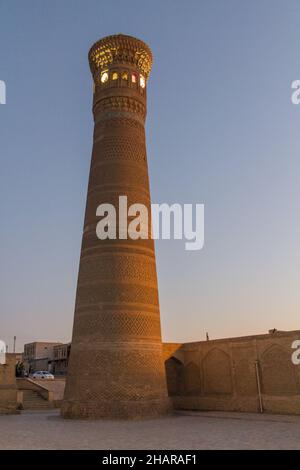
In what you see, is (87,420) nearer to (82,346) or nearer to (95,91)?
(82,346)

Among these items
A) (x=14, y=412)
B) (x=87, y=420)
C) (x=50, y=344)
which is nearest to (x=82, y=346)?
(x=87, y=420)

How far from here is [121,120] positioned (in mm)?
20297

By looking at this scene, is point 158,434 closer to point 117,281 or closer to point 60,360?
point 117,281

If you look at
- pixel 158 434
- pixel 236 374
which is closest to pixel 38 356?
pixel 236 374

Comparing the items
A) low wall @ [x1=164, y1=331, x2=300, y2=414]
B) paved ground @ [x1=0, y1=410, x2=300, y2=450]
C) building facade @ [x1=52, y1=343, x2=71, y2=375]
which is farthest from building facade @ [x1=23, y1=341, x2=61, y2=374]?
paved ground @ [x1=0, y1=410, x2=300, y2=450]

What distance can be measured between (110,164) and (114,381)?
904 centimetres

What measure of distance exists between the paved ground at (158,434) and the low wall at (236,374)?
167cm

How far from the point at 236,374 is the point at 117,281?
7.36m

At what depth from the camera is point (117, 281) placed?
18.0 meters

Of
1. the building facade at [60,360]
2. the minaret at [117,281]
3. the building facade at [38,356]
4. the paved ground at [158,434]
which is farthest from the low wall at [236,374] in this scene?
the building facade at [38,356]

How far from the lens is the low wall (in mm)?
18438

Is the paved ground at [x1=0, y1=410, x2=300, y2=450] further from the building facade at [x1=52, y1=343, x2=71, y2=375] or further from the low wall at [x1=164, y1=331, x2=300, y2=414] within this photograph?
the building facade at [x1=52, y1=343, x2=71, y2=375]

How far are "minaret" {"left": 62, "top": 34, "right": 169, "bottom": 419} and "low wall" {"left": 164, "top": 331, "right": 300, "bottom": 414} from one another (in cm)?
412
